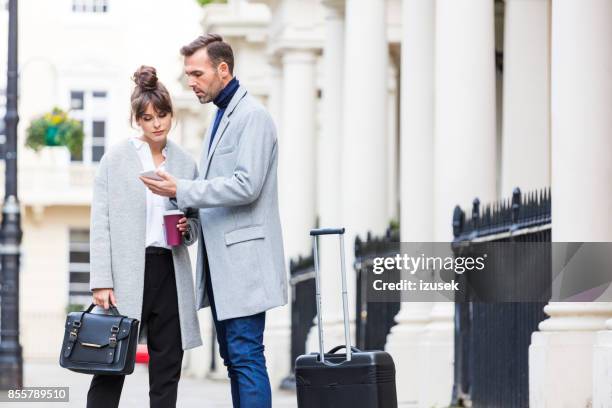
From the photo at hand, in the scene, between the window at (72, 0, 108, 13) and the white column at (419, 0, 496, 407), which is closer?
the white column at (419, 0, 496, 407)

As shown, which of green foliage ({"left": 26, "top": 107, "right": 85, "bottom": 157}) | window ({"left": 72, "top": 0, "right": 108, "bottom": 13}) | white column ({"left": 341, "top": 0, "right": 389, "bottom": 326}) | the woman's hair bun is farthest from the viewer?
window ({"left": 72, "top": 0, "right": 108, "bottom": 13})

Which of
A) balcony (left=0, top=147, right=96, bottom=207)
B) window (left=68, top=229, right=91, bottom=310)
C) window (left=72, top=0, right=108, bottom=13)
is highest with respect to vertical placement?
window (left=72, top=0, right=108, bottom=13)

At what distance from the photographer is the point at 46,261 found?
47.2 meters

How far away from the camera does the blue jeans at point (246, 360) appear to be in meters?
7.18

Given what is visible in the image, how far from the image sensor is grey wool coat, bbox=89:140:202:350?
759 centimetres

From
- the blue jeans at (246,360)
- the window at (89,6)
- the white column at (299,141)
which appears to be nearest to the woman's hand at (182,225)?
the blue jeans at (246,360)

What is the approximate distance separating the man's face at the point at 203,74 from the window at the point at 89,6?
4112 centimetres

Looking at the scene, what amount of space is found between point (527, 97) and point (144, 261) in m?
8.25

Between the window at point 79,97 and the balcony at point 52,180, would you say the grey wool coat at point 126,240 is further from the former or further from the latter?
the window at point 79,97

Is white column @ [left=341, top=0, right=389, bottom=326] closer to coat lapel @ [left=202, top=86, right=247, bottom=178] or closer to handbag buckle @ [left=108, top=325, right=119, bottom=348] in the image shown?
coat lapel @ [left=202, top=86, right=247, bottom=178]

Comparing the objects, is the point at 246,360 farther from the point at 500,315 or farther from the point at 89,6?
the point at 89,6

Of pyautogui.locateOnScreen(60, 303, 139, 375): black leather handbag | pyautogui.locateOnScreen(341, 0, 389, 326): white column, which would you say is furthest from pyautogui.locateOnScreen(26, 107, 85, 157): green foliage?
pyautogui.locateOnScreen(60, 303, 139, 375): black leather handbag

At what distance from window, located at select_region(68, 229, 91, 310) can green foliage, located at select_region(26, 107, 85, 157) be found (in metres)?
9.25

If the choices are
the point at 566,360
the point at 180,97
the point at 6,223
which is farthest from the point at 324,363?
the point at 180,97
